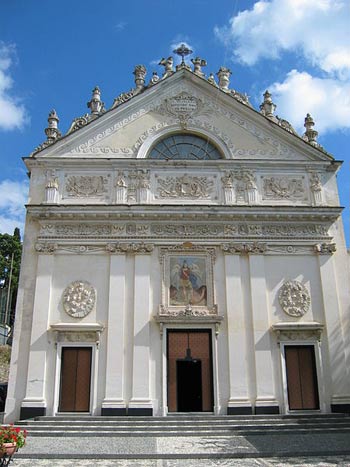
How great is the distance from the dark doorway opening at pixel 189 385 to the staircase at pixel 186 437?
3.03ft

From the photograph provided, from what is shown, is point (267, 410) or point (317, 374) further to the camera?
point (317, 374)

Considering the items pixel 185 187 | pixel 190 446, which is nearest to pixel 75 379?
pixel 190 446

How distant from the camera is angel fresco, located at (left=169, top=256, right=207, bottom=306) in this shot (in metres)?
19.0

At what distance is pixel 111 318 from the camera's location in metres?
18.5

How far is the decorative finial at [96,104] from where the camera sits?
21977mm

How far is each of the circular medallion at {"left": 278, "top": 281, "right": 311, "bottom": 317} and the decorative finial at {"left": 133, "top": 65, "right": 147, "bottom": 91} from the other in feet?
36.5

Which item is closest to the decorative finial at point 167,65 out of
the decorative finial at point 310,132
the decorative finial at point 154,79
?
the decorative finial at point 154,79

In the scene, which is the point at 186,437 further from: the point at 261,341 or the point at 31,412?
the point at 31,412

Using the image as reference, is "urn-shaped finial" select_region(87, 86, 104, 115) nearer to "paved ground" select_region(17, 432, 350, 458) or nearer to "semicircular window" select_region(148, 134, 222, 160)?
"semicircular window" select_region(148, 134, 222, 160)

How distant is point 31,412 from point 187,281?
24.7ft

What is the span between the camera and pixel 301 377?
1844cm

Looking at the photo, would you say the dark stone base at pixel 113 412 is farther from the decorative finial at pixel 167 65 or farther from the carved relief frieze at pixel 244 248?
the decorative finial at pixel 167 65

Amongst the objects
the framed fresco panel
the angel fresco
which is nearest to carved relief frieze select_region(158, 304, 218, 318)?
the framed fresco panel

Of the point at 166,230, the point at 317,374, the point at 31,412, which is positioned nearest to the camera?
the point at 31,412
